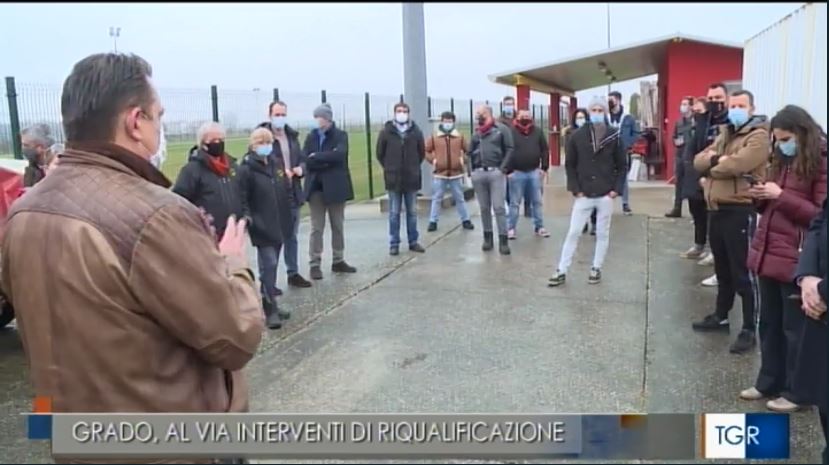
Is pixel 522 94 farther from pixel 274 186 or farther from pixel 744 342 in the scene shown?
pixel 744 342

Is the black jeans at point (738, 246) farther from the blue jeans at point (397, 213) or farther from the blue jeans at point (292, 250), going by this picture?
the blue jeans at point (397, 213)

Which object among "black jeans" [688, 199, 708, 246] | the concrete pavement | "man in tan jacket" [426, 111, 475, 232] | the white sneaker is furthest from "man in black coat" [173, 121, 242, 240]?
"man in tan jacket" [426, 111, 475, 232]

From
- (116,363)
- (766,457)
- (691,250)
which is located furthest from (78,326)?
(691,250)

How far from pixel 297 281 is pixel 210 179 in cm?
187

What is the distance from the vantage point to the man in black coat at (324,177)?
23.3 feet

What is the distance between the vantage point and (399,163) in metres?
8.08

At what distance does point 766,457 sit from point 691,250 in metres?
4.93

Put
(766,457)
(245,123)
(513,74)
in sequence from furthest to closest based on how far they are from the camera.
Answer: (513,74) → (245,123) → (766,457)

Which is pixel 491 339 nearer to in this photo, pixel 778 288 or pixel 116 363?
pixel 778 288

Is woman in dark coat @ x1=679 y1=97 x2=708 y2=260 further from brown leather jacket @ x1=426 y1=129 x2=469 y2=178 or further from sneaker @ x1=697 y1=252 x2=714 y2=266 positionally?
brown leather jacket @ x1=426 y1=129 x2=469 y2=178

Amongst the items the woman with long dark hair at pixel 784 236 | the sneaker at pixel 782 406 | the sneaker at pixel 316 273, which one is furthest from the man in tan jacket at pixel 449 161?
the sneaker at pixel 782 406

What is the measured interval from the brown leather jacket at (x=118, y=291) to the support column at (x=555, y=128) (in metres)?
19.1

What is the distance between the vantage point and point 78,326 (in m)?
1.64

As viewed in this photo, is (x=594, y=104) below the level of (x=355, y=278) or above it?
above
